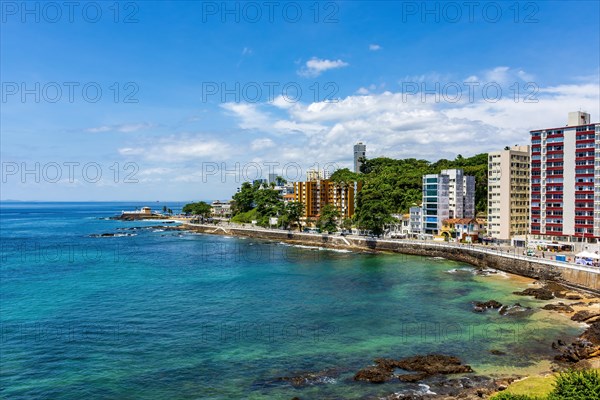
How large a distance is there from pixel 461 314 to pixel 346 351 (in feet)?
59.2

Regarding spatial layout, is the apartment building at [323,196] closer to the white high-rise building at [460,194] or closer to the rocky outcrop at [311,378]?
the white high-rise building at [460,194]

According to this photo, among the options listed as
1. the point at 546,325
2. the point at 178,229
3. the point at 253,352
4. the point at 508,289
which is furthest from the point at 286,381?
the point at 178,229

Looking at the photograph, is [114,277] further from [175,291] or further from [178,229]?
[178,229]

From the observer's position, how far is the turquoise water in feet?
102

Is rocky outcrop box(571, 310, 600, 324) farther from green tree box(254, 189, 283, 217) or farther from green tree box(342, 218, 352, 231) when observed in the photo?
green tree box(254, 189, 283, 217)

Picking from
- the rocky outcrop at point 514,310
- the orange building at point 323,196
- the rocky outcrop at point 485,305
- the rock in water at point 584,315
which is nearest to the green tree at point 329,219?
the orange building at point 323,196

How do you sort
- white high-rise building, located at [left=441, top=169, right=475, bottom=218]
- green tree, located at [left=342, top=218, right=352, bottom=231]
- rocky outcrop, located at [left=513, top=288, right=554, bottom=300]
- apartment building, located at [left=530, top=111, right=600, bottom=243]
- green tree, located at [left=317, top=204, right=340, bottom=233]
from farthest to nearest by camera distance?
green tree, located at [left=342, top=218, right=352, bottom=231]
green tree, located at [left=317, top=204, right=340, bottom=233]
white high-rise building, located at [left=441, top=169, right=475, bottom=218]
apartment building, located at [left=530, top=111, right=600, bottom=243]
rocky outcrop, located at [left=513, top=288, right=554, bottom=300]

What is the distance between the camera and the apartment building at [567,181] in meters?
75.6

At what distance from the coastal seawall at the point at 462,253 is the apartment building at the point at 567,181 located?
1340cm

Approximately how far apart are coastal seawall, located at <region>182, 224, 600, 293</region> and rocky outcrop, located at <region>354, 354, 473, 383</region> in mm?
34524

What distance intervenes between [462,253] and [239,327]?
2268 inches

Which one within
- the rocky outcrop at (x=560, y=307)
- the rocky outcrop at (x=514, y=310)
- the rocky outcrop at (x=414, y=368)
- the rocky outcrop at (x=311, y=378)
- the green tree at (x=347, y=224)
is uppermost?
the green tree at (x=347, y=224)

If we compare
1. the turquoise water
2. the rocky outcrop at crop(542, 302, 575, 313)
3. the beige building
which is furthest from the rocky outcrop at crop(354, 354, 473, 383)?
the beige building

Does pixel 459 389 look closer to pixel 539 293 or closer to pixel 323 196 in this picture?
pixel 539 293
